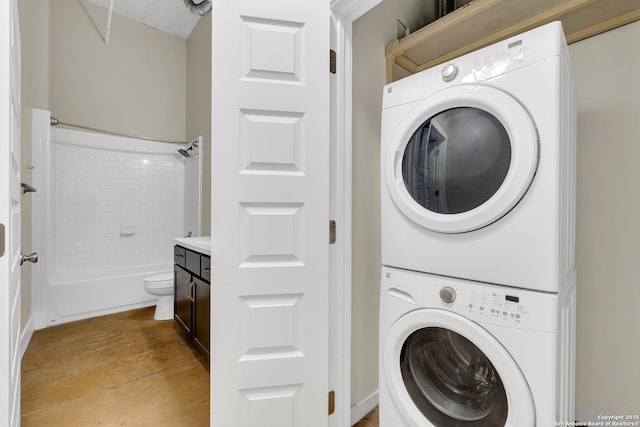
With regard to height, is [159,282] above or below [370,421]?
above

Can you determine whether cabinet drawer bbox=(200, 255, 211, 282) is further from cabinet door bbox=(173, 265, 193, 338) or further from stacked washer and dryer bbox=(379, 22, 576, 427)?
stacked washer and dryer bbox=(379, 22, 576, 427)

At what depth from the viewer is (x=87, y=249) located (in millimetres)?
2848

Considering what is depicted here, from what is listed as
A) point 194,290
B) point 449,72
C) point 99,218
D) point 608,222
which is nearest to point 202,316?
point 194,290

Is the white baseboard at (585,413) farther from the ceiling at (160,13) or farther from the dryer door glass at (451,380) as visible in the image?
the ceiling at (160,13)

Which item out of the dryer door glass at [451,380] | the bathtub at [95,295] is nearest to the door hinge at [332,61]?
the dryer door glass at [451,380]

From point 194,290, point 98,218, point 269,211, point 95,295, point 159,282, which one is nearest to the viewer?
point 269,211

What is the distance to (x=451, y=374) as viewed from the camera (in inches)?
42.1

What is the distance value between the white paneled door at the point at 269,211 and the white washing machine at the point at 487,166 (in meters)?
0.32

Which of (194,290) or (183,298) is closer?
(194,290)

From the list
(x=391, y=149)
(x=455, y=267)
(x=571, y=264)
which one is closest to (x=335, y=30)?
(x=391, y=149)

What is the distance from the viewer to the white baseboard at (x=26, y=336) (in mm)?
2002

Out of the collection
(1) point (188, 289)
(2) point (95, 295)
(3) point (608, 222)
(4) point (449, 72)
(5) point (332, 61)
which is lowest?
(2) point (95, 295)

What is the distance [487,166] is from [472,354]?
2.16 ft

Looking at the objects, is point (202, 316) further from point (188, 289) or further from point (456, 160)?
point (456, 160)
